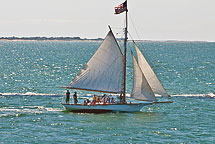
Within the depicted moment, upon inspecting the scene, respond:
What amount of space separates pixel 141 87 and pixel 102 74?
465cm

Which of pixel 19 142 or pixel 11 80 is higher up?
pixel 11 80

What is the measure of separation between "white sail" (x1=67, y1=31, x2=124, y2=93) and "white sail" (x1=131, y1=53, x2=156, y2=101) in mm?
1952

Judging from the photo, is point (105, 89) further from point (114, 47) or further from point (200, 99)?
point (200, 99)

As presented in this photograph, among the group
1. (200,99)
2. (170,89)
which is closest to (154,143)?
(200,99)

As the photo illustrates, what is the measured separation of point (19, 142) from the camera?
120 feet

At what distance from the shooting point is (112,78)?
49.4 metres

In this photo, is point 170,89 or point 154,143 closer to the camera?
point 154,143

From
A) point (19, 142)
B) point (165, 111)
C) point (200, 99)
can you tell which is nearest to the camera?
point (19, 142)

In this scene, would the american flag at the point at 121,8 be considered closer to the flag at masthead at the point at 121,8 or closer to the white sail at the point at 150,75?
the flag at masthead at the point at 121,8

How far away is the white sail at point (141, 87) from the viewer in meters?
47.5

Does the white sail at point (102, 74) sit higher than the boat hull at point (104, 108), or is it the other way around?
the white sail at point (102, 74)

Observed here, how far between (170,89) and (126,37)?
23155 mm

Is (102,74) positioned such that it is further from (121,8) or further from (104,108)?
(121,8)

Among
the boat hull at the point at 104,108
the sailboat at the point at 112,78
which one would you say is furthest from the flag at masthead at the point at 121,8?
the boat hull at the point at 104,108
